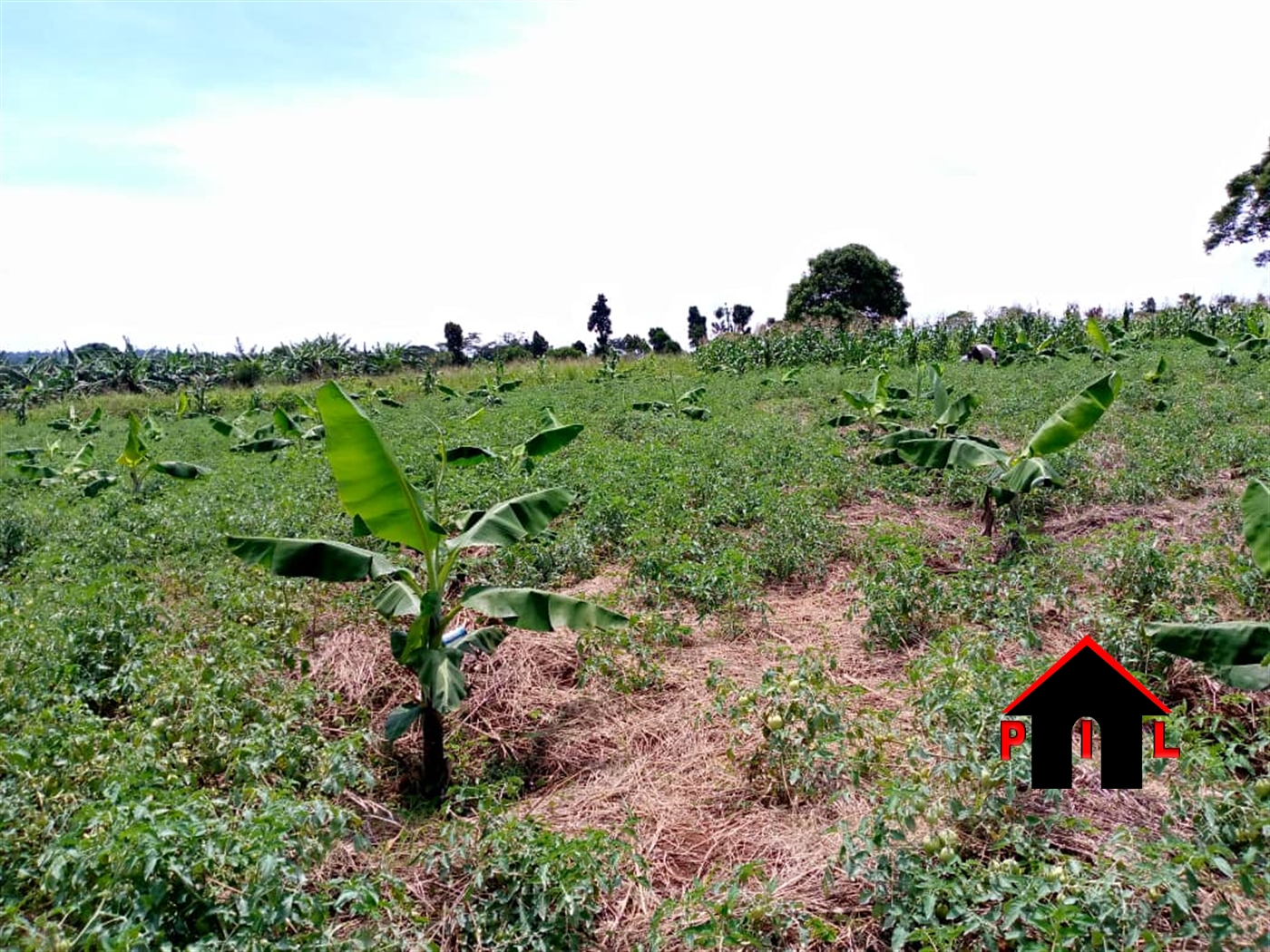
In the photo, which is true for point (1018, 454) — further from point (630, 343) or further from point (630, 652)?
point (630, 343)

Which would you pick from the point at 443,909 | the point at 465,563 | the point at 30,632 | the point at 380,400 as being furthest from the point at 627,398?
the point at 443,909

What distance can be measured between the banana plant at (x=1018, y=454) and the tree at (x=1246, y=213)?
3208cm

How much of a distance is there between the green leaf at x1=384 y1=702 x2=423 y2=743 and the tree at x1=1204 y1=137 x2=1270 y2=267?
37.4 meters

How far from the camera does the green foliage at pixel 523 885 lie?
2734mm

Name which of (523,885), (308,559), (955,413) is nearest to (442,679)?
(308,559)

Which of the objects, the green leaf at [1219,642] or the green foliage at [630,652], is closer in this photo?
the green leaf at [1219,642]

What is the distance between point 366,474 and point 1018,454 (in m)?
5.33

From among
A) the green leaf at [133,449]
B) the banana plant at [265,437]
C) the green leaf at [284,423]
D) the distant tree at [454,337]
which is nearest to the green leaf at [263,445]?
the banana plant at [265,437]

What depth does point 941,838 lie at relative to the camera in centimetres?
274

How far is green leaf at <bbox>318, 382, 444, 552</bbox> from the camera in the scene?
3.57 m

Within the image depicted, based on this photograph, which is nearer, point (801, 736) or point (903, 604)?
point (801, 736)

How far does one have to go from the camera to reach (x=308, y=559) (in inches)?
158

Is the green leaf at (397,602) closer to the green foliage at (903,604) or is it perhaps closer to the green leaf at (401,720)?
the green leaf at (401,720)

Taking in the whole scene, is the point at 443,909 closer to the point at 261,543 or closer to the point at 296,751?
the point at 296,751
